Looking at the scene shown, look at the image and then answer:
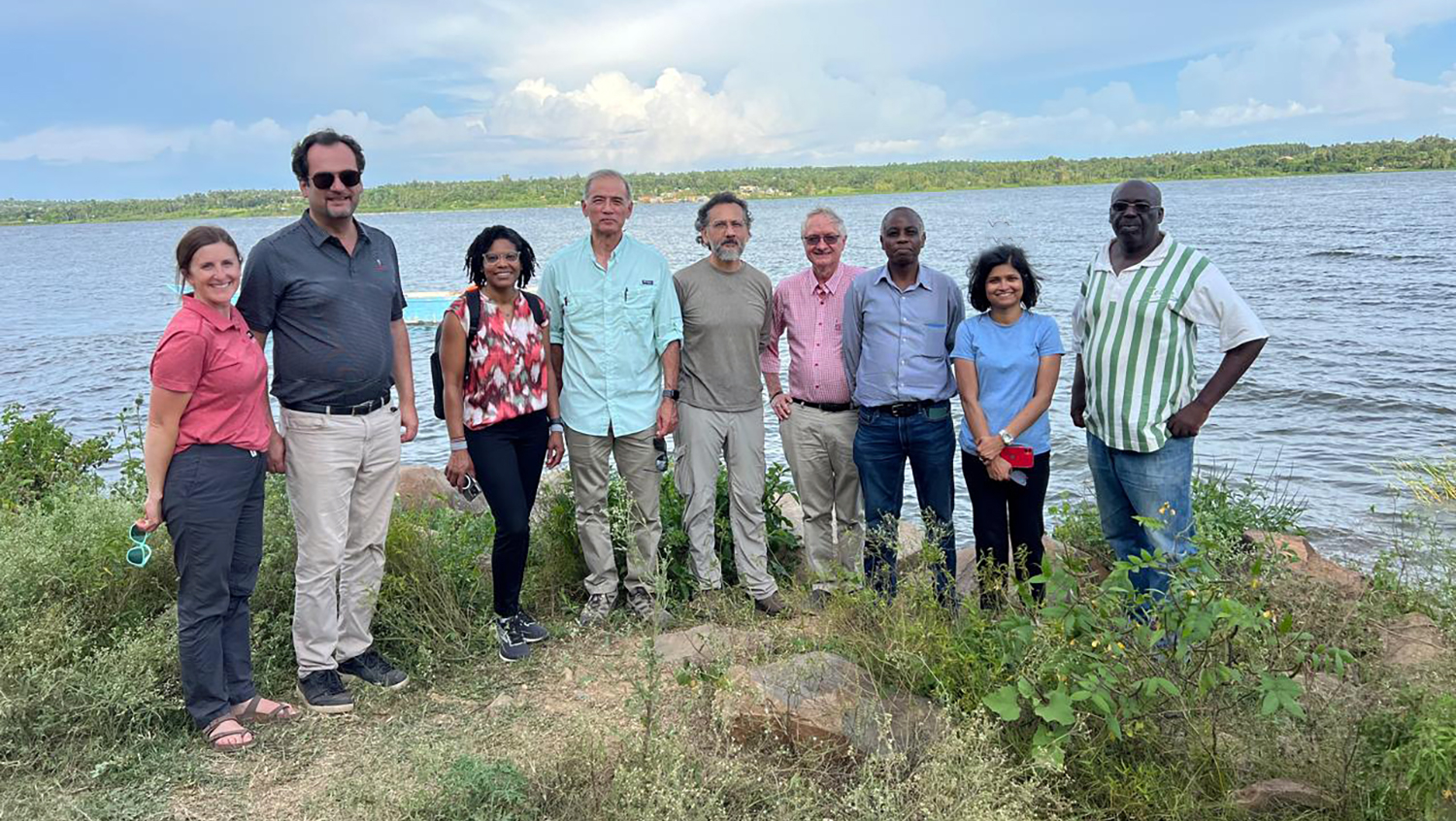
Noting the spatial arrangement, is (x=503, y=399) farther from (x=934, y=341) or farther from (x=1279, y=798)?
(x=1279, y=798)

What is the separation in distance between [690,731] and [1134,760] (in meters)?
1.69

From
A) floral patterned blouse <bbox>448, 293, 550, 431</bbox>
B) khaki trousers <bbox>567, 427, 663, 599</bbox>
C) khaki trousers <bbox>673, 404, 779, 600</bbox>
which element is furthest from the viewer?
khaki trousers <bbox>673, 404, 779, 600</bbox>

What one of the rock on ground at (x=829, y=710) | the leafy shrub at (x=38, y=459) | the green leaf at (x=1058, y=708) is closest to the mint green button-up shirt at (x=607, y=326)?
the rock on ground at (x=829, y=710)

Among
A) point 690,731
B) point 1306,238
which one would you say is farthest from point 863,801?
point 1306,238

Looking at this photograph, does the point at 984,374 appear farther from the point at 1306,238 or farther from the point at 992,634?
the point at 1306,238

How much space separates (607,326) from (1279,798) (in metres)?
3.81

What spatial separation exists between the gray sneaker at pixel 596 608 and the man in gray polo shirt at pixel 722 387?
23.5 inches

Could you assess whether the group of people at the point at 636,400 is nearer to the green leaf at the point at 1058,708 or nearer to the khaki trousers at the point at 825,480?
the khaki trousers at the point at 825,480

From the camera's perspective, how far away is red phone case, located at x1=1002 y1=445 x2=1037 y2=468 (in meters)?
4.95

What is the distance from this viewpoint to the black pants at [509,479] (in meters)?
5.13

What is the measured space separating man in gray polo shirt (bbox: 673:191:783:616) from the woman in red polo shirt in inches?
92.9

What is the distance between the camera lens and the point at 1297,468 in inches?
448

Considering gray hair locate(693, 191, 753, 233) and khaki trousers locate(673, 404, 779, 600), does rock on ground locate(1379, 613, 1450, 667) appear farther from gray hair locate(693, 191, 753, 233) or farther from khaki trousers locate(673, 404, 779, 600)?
gray hair locate(693, 191, 753, 233)

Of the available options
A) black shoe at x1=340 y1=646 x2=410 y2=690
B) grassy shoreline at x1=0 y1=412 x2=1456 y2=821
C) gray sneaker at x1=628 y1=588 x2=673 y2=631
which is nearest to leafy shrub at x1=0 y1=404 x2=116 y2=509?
grassy shoreline at x1=0 y1=412 x2=1456 y2=821
